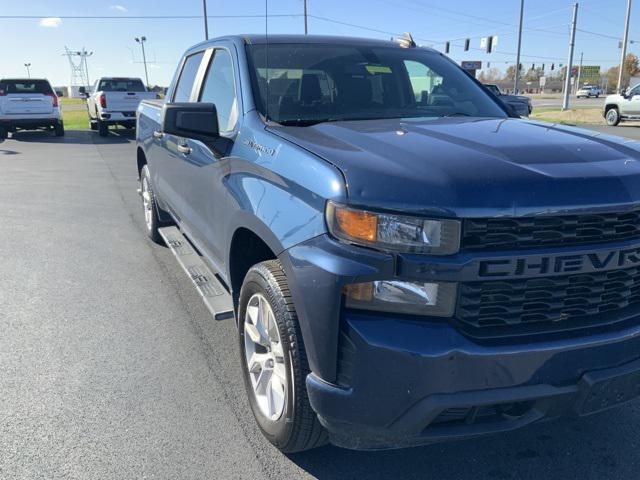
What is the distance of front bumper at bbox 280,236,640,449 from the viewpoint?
2.02m

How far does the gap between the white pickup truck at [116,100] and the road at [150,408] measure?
1359 cm

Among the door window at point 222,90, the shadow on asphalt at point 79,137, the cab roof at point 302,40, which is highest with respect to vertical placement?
the cab roof at point 302,40

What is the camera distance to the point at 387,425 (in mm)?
2105

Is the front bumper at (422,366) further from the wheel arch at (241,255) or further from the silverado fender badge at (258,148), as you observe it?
the wheel arch at (241,255)

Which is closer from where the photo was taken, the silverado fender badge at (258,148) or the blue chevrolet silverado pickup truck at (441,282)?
the blue chevrolet silverado pickup truck at (441,282)

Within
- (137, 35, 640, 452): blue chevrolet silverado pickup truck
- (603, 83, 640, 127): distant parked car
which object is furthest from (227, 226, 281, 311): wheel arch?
(603, 83, 640, 127): distant parked car

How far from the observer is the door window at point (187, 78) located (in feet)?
14.8

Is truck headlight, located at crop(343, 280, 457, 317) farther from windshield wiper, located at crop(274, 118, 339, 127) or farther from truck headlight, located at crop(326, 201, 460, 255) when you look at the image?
windshield wiper, located at crop(274, 118, 339, 127)

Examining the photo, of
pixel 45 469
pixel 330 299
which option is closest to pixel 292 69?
pixel 330 299

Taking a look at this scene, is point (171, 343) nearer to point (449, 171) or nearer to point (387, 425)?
point (387, 425)

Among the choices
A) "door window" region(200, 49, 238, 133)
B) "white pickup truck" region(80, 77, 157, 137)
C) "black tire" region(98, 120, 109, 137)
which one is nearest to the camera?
"door window" region(200, 49, 238, 133)

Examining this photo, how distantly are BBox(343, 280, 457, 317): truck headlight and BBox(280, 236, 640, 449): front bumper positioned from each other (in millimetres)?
38

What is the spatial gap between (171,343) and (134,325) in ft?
1.52

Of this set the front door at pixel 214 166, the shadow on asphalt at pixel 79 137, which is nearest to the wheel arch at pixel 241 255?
the front door at pixel 214 166
